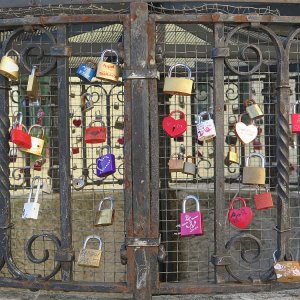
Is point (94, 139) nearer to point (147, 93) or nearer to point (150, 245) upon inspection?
point (147, 93)

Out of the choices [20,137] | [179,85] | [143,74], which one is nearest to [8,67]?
[20,137]

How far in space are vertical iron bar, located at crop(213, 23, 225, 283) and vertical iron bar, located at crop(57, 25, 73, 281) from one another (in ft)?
2.36

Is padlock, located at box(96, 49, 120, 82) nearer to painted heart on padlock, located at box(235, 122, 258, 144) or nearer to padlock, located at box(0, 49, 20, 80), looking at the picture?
padlock, located at box(0, 49, 20, 80)

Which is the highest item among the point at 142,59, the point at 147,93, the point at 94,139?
the point at 142,59

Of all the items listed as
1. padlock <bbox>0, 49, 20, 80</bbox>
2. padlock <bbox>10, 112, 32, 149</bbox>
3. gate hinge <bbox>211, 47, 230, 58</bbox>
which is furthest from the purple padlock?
gate hinge <bbox>211, 47, 230, 58</bbox>

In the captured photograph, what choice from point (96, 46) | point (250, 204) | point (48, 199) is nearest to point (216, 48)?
point (96, 46)

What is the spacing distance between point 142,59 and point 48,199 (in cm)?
344

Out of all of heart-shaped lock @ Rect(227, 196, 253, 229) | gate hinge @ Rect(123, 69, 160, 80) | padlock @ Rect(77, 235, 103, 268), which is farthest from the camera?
heart-shaped lock @ Rect(227, 196, 253, 229)

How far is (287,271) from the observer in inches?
100

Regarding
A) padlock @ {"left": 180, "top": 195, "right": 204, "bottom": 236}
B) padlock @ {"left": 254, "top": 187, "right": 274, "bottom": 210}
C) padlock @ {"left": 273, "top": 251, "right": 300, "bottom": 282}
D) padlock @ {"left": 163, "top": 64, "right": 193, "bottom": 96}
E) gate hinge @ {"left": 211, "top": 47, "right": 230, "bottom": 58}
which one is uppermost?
gate hinge @ {"left": 211, "top": 47, "right": 230, "bottom": 58}

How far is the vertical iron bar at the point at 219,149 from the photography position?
2.58 meters

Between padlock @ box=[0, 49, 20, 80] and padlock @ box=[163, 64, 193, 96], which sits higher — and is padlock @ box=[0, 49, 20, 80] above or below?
above

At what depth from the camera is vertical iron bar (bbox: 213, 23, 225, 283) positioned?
2.58m

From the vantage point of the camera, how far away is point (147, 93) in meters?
2.55
